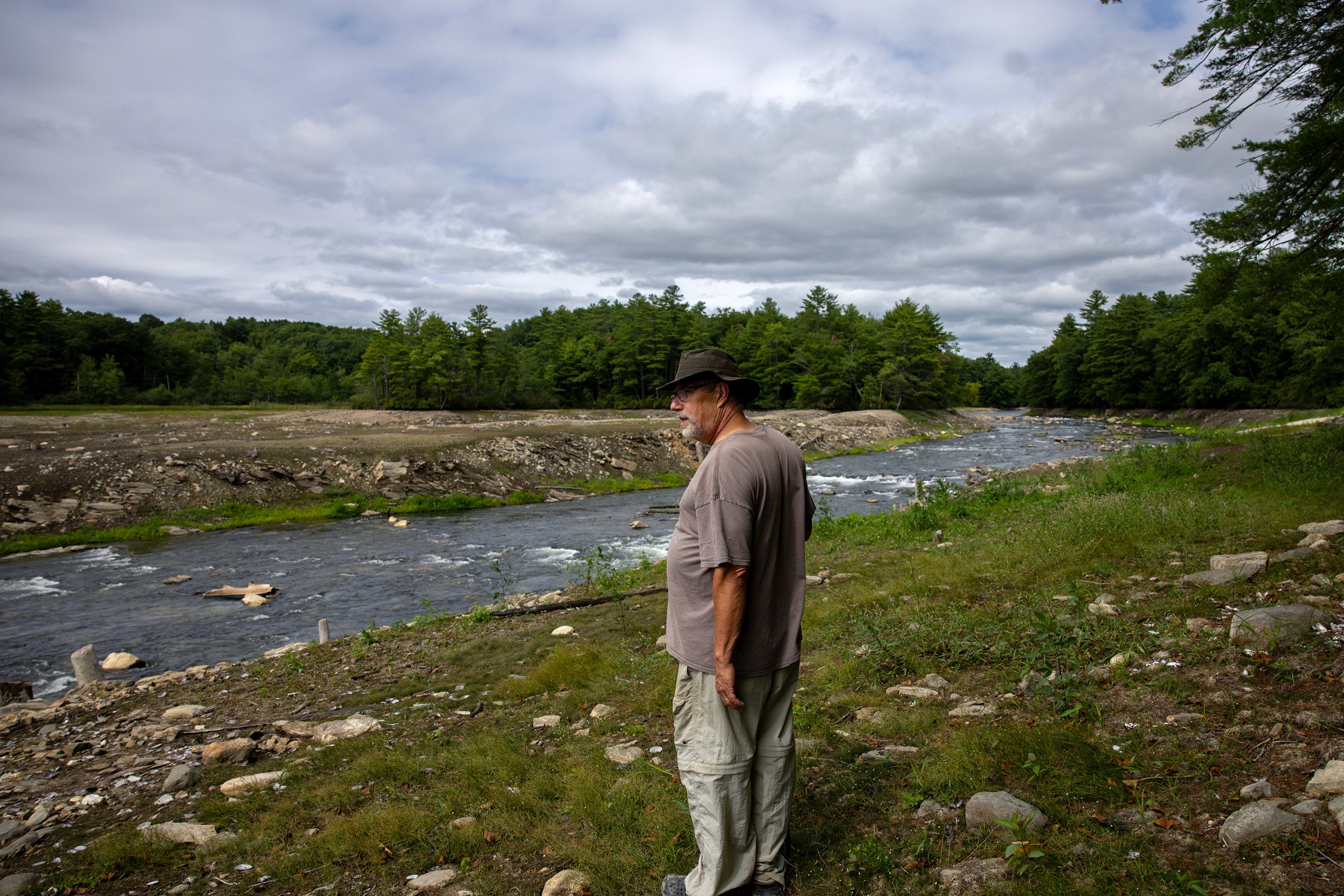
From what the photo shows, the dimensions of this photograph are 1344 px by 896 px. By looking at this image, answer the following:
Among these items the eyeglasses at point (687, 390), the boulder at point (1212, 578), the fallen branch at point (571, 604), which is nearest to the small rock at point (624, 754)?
the eyeglasses at point (687, 390)

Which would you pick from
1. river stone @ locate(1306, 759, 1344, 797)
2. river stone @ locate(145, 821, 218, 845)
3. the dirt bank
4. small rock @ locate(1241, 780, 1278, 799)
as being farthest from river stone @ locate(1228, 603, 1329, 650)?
the dirt bank

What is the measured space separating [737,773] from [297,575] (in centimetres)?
1508

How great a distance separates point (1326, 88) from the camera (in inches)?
372

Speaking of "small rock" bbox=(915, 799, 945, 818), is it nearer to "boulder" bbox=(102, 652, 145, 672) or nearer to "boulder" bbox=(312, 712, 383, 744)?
"boulder" bbox=(312, 712, 383, 744)

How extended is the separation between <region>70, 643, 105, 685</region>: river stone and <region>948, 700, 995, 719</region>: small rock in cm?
1043

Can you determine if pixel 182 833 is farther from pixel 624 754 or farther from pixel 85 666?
pixel 85 666

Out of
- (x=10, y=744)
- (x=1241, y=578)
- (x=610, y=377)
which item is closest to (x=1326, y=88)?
(x=1241, y=578)

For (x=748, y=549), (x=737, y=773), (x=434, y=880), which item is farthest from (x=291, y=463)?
(x=748, y=549)

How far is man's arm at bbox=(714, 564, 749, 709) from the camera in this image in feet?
9.64

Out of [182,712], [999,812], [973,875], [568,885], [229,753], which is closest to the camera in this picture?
[973,875]

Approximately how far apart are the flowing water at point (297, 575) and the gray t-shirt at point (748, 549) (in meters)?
9.09

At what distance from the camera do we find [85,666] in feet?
29.2

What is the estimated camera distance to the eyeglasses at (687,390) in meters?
3.32

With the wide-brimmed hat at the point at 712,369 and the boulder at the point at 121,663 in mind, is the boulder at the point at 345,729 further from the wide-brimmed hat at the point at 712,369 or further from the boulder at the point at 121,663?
the boulder at the point at 121,663
